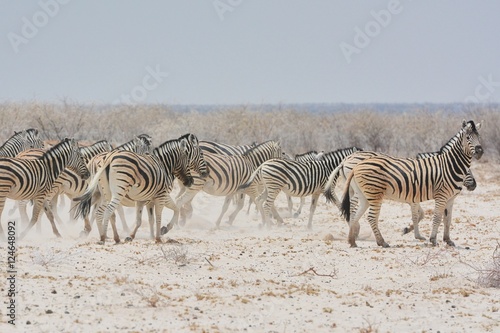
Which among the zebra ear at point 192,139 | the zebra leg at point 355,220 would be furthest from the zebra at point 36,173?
the zebra leg at point 355,220

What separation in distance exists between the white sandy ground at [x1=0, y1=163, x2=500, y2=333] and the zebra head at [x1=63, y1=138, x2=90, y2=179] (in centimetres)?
110

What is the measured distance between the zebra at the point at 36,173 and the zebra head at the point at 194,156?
5.65ft

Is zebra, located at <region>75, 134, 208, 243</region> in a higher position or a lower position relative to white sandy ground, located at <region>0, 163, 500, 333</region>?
higher

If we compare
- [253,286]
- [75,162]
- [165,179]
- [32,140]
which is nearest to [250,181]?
[165,179]

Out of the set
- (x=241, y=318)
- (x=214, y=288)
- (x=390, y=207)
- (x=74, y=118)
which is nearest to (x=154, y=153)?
(x=214, y=288)

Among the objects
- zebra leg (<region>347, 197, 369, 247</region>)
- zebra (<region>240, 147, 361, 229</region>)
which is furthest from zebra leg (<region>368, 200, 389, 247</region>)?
zebra (<region>240, 147, 361, 229</region>)

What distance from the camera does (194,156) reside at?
46.1ft

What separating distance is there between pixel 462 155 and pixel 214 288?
17.2ft

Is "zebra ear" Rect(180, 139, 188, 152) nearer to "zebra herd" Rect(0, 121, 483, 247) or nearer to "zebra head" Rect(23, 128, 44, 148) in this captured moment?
"zebra herd" Rect(0, 121, 483, 247)

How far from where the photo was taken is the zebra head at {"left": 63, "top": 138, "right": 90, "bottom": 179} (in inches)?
536

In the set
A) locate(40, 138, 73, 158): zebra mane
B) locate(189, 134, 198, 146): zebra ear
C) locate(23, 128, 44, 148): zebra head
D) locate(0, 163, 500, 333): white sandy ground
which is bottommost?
locate(0, 163, 500, 333): white sandy ground

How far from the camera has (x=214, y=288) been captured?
923cm

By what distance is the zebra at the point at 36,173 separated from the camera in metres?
12.4

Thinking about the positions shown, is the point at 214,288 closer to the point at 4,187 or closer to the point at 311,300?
the point at 311,300
